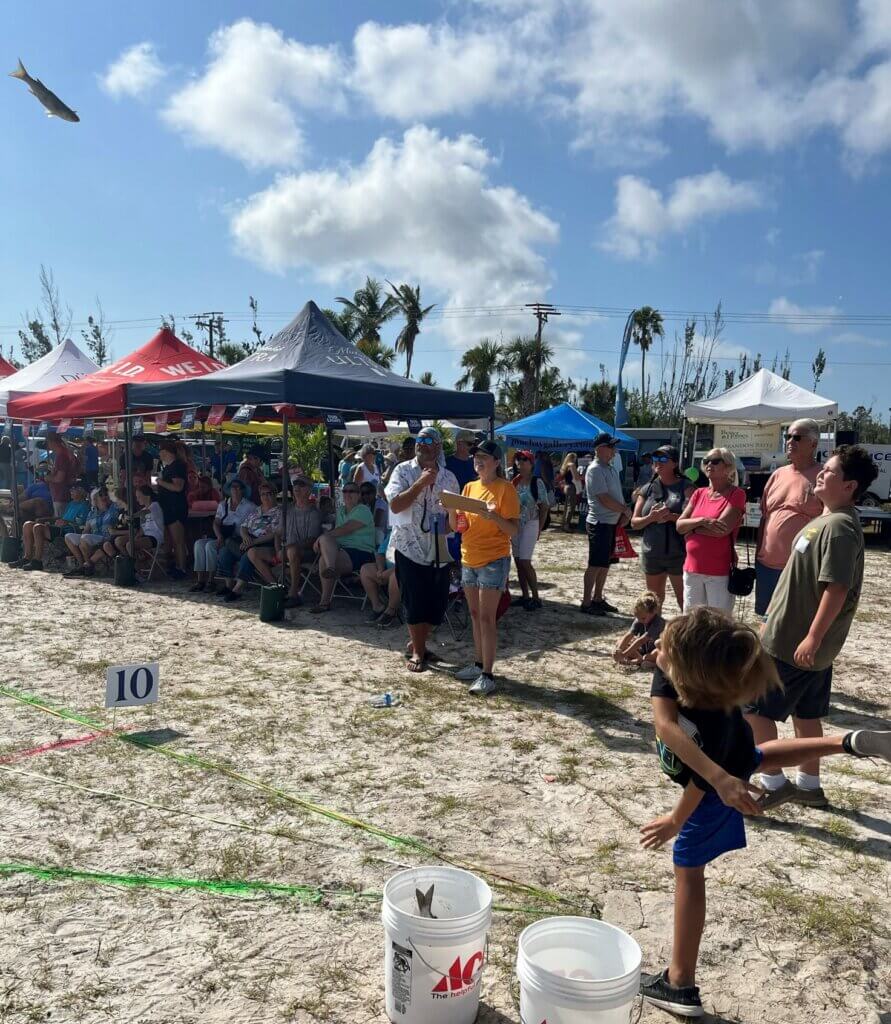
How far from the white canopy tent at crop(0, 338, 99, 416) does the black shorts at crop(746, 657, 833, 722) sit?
1277cm

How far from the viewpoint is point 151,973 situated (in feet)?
8.18

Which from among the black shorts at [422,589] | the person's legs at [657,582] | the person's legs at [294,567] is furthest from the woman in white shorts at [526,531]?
the person's legs at [294,567]

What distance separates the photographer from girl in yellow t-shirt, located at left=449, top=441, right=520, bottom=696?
5.28m

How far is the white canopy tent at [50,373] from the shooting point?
13.1m

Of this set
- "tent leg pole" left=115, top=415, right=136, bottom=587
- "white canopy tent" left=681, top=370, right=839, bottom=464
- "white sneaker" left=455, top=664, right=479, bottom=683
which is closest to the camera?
"white sneaker" left=455, top=664, right=479, bottom=683

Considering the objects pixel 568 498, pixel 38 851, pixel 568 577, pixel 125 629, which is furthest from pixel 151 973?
pixel 568 498

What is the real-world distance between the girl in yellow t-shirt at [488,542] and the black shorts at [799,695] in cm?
207

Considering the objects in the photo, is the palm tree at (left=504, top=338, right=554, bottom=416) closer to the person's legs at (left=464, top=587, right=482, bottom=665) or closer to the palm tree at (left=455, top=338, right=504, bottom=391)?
the palm tree at (left=455, top=338, right=504, bottom=391)

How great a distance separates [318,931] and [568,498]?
14147mm

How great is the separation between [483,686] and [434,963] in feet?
10.7

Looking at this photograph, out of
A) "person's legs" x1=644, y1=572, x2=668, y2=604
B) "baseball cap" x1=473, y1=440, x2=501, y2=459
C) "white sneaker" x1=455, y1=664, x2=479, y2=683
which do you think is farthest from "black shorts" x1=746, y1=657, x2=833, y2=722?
"person's legs" x1=644, y1=572, x2=668, y2=604

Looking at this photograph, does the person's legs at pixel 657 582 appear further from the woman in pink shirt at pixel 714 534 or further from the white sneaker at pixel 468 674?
the white sneaker at pixel 468 674

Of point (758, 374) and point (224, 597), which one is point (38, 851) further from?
point (758, 374)

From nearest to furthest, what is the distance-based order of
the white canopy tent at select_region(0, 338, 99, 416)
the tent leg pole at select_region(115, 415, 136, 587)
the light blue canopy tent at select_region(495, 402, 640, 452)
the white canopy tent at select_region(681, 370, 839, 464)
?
the tent leg pole at select_region(115, 415, 136, 587), the white canopy tent at select_region(0, 338, 99, 416), the white canopy tent at select_region(681, 370, 839, 464), the light blue canopy tent at select_region(495, 402, 640, 452)
